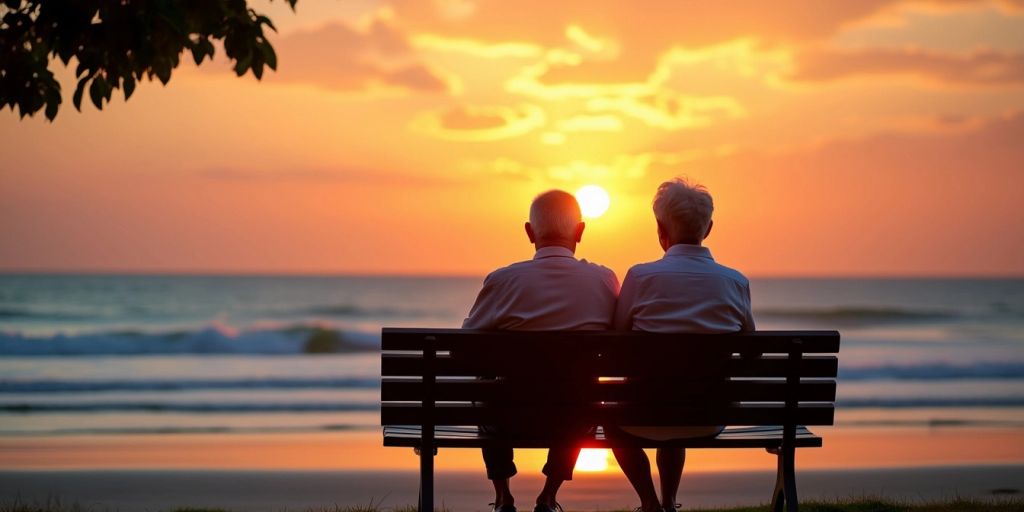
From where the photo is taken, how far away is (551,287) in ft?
14.6

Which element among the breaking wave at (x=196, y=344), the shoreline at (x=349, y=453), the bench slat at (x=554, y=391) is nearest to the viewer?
the bench slat at (x=554, y=391)

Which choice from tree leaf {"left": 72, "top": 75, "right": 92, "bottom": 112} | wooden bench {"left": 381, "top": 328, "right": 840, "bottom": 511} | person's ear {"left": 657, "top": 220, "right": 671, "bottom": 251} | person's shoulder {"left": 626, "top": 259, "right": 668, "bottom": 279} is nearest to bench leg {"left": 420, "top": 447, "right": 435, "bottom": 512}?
wooden bench {"left": 381, "top": 328, "right": 840, "bottom": 511}

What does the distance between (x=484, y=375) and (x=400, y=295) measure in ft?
168

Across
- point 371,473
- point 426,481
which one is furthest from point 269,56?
point 371,473

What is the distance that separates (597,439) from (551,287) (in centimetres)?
65

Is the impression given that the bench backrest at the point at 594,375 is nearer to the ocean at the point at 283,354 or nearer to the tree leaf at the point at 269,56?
the tree leaf at the point at 269,56

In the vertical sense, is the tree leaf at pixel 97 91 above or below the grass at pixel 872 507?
above

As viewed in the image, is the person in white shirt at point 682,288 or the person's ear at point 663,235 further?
the person's ear at point 663,235

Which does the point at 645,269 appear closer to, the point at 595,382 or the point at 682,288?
the point at 682,288

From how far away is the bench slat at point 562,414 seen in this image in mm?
4395

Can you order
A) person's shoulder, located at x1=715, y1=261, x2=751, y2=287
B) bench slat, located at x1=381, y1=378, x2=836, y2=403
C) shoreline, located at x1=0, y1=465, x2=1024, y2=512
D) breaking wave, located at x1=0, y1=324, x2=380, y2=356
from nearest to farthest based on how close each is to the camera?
bench slat, located at x1=381, y1=378, x2=836, y2=403
person's shoulder, located at x1=715, y1=261, x2=751, y2=287
shoreline, located at x1=0, y1=465, x2=1024, y2=512
breaking wave, located at x1=0, y1=324, x2=380, y2=356

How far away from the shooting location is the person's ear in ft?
15.3

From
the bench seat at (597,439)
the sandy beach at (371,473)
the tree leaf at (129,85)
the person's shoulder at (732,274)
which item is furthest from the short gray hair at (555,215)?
→ the sandy beach at (371,473)

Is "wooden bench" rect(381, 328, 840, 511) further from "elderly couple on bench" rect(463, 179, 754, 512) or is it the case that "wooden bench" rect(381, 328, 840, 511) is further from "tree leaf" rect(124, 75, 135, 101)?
"tree leaf" rect(124, 75, 135, 101)
